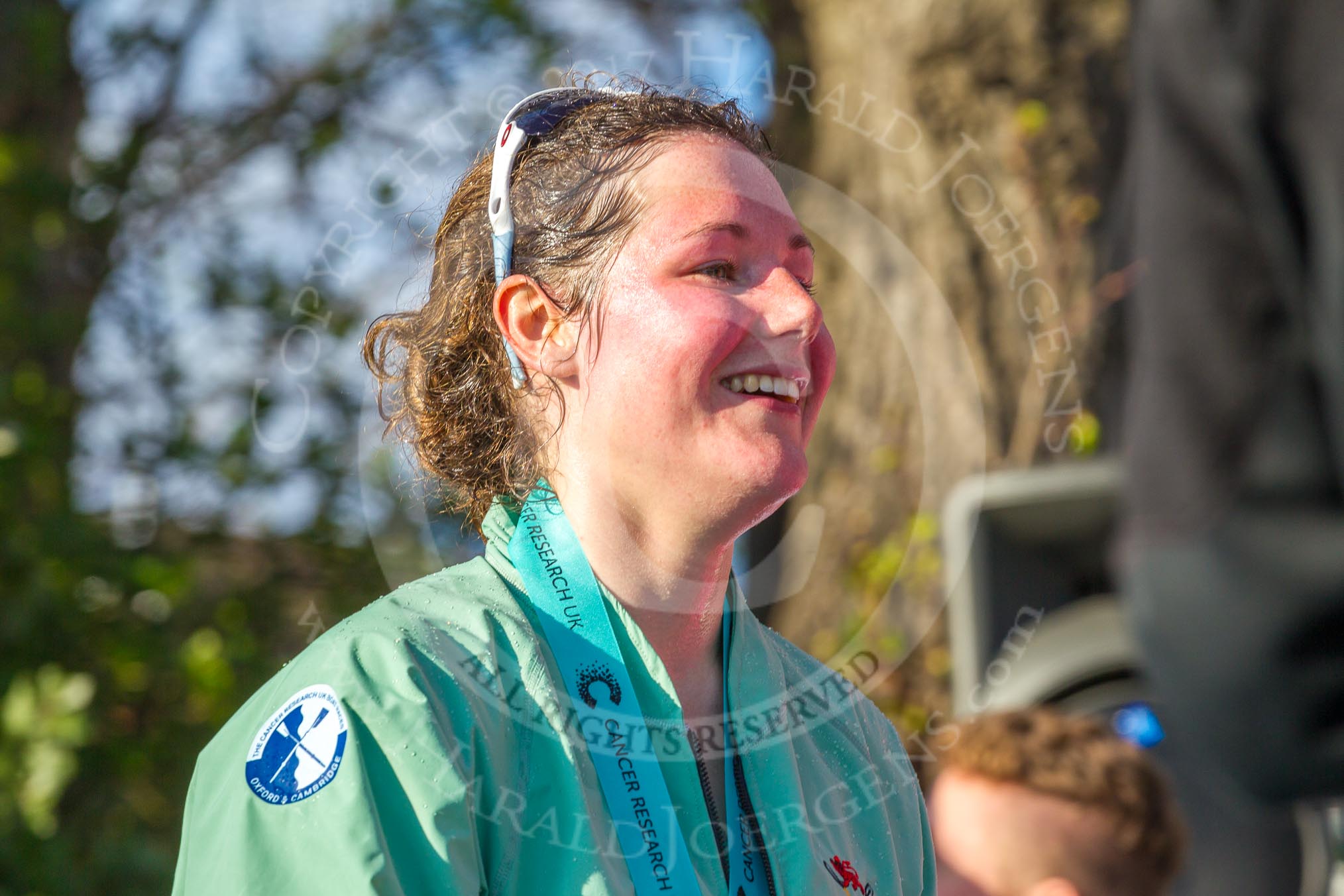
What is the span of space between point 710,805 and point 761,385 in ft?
1.55

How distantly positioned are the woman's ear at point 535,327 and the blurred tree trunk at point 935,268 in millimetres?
1269

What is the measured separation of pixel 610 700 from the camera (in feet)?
4.59

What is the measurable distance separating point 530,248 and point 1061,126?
2.10 metres

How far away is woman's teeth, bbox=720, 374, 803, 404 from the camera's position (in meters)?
1.50

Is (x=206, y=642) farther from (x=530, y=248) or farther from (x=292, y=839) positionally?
(x=292, y=839)

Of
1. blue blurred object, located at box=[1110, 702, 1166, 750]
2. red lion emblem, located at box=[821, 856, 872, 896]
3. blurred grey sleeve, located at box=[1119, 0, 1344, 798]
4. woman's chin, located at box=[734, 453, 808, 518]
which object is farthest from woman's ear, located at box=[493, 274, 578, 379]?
blue blurred object, located at box=[1110, 702, 1166, 750]

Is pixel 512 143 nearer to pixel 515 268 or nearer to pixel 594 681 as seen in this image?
pixel 515 268

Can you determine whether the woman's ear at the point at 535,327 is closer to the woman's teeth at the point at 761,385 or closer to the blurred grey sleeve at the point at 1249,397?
the woman's teeth at the point at 761,385

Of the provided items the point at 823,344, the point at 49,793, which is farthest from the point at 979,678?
the point at 49,793

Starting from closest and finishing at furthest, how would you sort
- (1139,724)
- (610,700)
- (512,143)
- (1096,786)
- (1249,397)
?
(1249,397)
(610,700)
(512,143)
(1096,786)
(1139,724)

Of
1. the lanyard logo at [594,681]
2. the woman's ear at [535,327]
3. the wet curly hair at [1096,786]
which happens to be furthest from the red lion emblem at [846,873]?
the wet curly hair at [1096,786]
